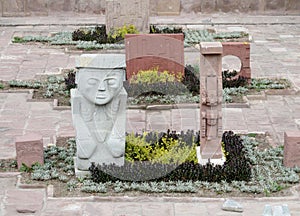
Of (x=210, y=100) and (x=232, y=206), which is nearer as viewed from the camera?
(x=232, y=206)

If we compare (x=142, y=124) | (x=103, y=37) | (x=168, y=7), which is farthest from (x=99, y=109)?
(x=168, y=7)

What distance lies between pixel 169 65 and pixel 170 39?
1.52ft

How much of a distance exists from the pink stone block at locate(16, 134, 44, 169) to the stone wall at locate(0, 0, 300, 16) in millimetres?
11506

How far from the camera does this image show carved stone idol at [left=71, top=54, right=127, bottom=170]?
9836mm

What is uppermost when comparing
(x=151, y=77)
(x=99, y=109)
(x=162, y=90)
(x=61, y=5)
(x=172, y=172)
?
(x=61, y=5)

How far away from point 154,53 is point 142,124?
7.90 feet

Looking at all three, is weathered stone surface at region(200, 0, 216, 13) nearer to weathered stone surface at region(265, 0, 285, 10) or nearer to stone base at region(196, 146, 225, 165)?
weathered stone surface at region(265, 0, 285, 10)

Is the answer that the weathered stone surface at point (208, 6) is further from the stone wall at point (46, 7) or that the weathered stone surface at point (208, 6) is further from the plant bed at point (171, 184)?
the plant bed at point (171, 184)

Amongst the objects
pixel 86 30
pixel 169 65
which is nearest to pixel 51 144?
pixel 169 65

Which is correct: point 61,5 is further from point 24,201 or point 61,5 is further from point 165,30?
point 24,201

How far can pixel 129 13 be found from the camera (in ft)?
57.6

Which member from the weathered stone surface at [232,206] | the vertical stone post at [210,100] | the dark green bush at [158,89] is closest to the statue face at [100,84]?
the vertical stone post at [210,100]

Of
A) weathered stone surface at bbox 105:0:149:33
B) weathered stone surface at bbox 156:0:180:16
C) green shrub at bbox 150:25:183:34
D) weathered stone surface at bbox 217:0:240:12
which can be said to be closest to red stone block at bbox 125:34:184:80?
weathered stone surface at bbox 105:0:149:33

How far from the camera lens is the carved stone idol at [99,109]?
9836mm
